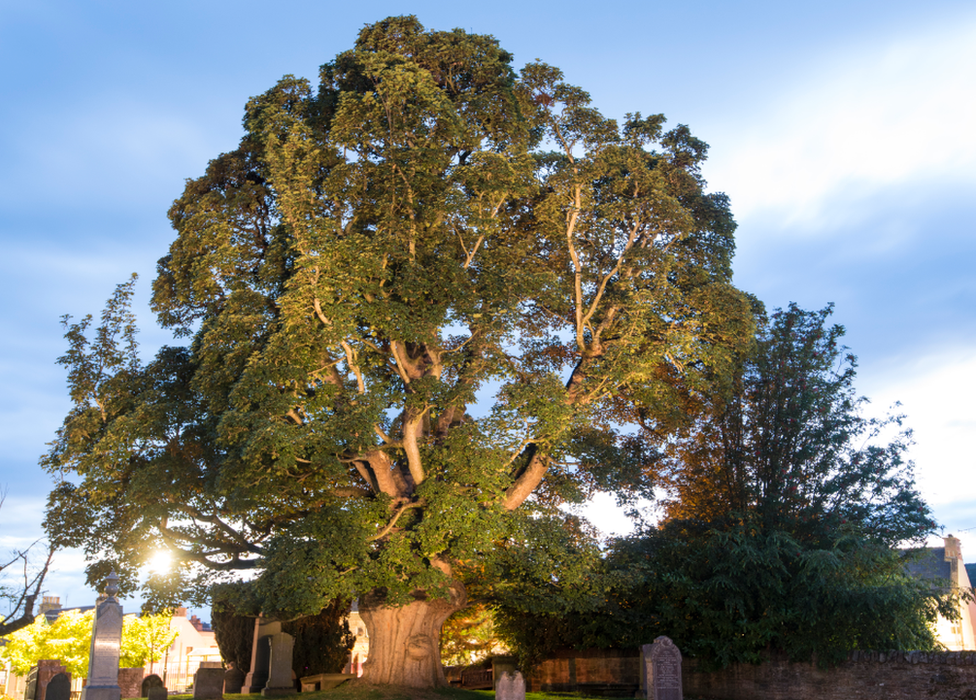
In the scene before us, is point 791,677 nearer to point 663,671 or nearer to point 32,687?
point 663,671

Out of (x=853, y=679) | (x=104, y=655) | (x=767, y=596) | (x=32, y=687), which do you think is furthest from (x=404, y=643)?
(x=32, y=687)

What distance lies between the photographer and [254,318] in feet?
53.5

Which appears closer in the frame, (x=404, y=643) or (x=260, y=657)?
(x=404, y=643)

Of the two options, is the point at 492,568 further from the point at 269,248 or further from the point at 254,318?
the point at 269,248

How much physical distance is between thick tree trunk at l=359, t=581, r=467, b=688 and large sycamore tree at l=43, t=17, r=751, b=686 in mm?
64

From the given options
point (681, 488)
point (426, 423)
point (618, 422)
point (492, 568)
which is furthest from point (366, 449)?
point (681, 488)

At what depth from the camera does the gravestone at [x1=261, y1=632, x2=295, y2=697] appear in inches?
769

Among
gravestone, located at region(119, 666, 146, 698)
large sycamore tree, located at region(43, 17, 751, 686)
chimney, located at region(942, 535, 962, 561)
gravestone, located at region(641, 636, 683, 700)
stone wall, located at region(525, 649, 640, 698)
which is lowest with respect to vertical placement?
gravestone, located at region(119, 666, 146, 698)

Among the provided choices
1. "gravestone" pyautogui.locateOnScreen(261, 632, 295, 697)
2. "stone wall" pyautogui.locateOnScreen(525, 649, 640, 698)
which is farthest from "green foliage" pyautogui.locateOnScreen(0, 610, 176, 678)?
"stone wall" pyautogui.locateOnScreen(525, 649, 640, 698)

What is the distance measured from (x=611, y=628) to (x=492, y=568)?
20.4ft

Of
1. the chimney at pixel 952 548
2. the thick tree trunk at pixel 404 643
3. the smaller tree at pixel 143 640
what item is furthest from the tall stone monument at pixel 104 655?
the chimney at pixel 952 548

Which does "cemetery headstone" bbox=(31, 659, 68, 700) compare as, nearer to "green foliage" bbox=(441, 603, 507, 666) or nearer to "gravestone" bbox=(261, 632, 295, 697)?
"gravestone" bbox=(261, 632, 295, 697)

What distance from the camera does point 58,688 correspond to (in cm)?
1822

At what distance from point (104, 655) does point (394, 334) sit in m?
9.06
